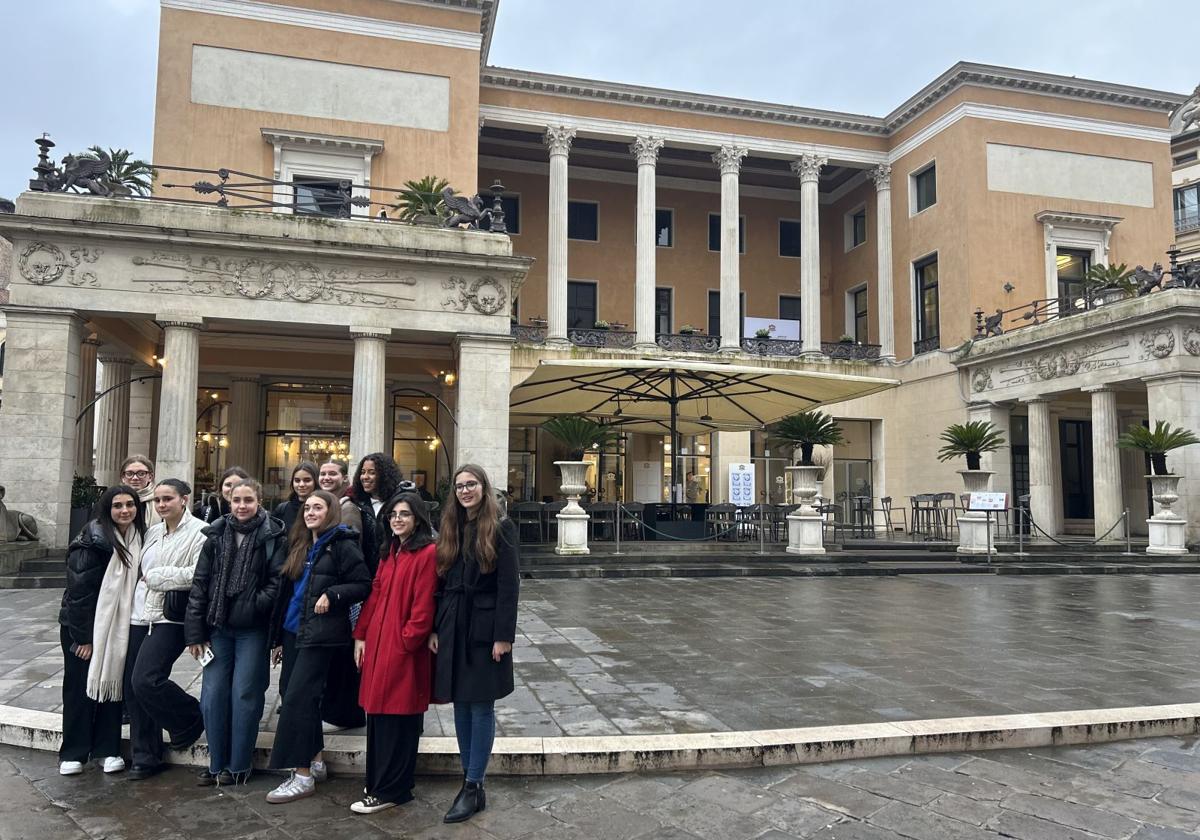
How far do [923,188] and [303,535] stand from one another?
28713 millimetres

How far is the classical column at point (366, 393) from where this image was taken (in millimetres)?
14336

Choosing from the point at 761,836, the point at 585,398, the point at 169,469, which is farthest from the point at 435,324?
the point at 761,836

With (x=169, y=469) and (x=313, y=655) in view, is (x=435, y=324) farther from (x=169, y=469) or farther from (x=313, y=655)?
(x=313, y=655)

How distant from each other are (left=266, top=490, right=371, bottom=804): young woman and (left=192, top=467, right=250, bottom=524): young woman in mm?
621

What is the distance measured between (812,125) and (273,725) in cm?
2909

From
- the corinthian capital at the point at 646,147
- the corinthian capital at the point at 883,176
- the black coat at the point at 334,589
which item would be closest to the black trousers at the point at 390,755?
the black coat at the point at 334,589

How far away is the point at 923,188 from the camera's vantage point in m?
28.3

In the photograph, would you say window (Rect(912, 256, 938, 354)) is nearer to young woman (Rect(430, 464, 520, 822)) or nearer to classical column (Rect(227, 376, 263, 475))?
classical column (Rect(227, 376, 263, 475))

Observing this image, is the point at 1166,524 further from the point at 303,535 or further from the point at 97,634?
the point at 97,634

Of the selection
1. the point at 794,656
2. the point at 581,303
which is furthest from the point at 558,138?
the point at 794,656

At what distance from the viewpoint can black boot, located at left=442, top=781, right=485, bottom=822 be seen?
3.74m

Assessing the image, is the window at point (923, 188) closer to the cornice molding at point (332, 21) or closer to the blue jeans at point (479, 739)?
the cornice molding at point (332, 21)

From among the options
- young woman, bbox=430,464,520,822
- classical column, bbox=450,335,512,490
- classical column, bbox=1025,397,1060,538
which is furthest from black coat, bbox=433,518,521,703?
classical column, bbox=1025,397,1060,538

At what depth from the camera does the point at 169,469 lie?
43.7ft
